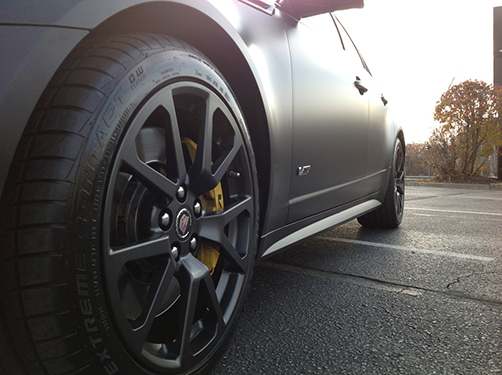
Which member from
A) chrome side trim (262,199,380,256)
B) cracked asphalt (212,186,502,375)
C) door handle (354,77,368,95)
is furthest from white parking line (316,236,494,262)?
door handle (354,77,368,95)

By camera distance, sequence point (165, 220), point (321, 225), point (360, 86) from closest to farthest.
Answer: point (165, 220), point (321, 225), point (360, 86)

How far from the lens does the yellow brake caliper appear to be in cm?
138

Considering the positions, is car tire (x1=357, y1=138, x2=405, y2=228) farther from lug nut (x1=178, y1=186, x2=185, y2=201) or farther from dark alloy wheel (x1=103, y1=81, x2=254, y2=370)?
lug nut (x1=178, y1=186, x2=185, y2=201)

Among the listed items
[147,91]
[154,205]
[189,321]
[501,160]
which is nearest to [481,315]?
[189,321]

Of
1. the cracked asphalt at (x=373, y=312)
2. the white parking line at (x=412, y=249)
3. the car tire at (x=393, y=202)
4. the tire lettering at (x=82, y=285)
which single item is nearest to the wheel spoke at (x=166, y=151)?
the tire lettering at (x=82, y=285)

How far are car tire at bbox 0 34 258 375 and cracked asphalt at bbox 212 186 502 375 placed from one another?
28 cm

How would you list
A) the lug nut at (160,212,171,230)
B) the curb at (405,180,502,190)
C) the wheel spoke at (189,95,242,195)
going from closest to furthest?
the lug nut at (160,212,171,230) → the wheel spoke at (189,95,242,195) → the curb at (405,180,502,190)

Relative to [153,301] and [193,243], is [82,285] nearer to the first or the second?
[153,301]

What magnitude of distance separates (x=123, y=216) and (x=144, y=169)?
0.44 ft

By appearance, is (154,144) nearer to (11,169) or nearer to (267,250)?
(11,169)

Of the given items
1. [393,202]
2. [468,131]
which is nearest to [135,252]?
[393,202]

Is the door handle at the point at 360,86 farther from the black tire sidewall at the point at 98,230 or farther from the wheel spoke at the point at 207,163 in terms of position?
the black tire sidewall at the point at 98,230

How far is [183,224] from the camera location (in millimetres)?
1179

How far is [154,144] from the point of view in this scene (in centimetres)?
122
